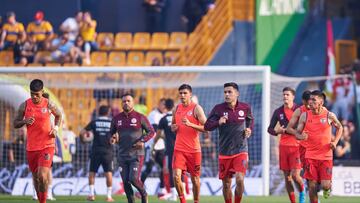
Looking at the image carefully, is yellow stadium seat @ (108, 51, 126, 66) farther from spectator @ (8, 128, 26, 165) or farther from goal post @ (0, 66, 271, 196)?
spectator @ (8, 128, 26, 165)

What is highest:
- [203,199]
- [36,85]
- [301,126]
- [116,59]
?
[116,59]

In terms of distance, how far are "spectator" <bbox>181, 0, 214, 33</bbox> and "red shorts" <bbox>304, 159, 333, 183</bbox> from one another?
1594 centimetres

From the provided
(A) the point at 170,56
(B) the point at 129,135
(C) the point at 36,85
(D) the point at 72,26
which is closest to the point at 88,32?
(D) the point at 72,26

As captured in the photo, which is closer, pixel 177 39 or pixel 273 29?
pixel 273 29

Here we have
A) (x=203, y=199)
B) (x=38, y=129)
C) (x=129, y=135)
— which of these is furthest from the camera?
(x=203, y=199)

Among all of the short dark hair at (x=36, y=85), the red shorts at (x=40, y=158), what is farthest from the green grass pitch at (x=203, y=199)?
the short dark hair at (x=36, y=85)

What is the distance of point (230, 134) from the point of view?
734 inches

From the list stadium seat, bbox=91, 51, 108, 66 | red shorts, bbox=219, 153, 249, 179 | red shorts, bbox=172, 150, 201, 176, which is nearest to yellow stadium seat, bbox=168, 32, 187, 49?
stadium seat, bbox=91, 51, 108, 66

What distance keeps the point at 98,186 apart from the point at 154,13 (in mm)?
8661

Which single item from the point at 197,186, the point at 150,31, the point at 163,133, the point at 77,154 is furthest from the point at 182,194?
the point at 150,31

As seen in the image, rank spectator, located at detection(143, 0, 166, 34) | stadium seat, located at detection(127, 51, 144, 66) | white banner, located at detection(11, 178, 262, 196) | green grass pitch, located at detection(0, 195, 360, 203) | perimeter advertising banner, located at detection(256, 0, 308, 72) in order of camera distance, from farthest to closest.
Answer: spectator, located at detection(143, 0, 166, 34) < stadium seat, located at detection(127, 51, 144, 66) < perimeter advertising banner, located at detection(256, 0, 308, 72) < white banner, located at detection(11, 178, 262, 196) < green grass pitch, located at detection(0, 195, 360, 203)

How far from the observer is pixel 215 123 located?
18547 millimetres

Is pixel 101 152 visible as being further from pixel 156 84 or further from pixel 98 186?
pixel 156 84

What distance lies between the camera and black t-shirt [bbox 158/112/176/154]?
23.2 m
